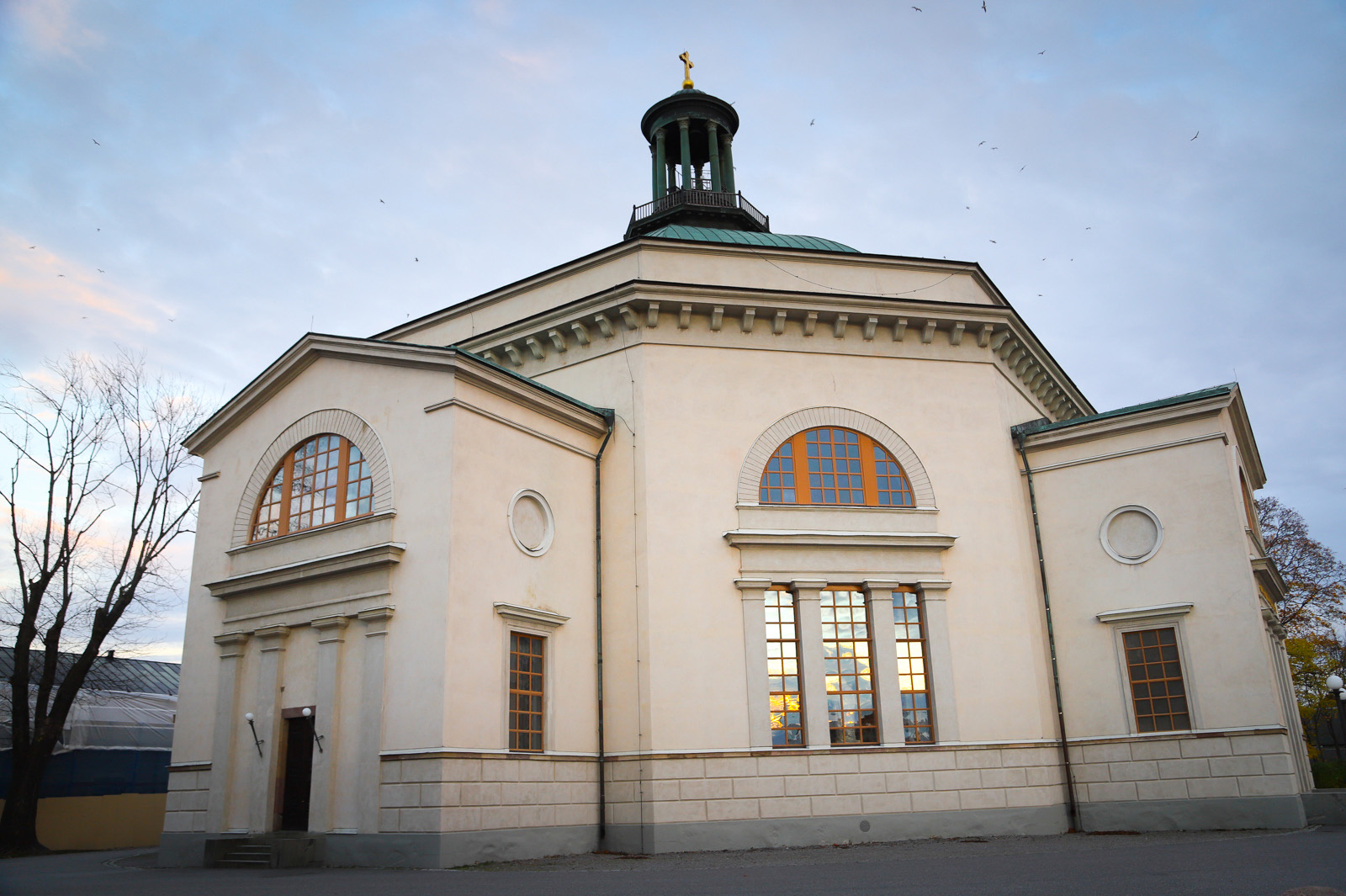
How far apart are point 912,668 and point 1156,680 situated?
4.59 meters

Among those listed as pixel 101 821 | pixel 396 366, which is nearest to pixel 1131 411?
pixel 396 366

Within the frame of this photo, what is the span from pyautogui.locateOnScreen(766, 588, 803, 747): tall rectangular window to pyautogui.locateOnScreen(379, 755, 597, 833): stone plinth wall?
4.05 meters

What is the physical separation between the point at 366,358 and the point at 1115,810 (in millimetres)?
16111

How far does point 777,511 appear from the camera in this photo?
64.3 feet

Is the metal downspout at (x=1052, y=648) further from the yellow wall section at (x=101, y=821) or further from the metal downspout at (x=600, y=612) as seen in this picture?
the yellow wall section at (x=101, y=821)

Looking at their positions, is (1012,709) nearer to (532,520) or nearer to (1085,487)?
(1085,487)

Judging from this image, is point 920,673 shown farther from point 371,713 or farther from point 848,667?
point 371,713

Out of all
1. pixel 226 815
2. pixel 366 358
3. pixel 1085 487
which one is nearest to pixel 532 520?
pixel 366 358

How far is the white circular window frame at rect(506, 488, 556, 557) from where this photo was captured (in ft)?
58.6

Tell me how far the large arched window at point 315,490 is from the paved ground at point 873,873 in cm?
604

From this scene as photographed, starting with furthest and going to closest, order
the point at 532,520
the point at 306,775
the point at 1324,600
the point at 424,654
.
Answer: the point at 1324,600
the point at 532,520
the point at 306,775
the point at 424,654

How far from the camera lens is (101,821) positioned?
28484mm

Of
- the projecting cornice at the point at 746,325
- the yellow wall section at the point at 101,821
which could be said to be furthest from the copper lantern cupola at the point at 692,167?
the yellow wall section at the point at 101,821

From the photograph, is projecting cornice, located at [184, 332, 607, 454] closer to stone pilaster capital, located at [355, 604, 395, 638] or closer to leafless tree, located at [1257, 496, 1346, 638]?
stone pilaster capital, located at [355, 604, 395, 638]
